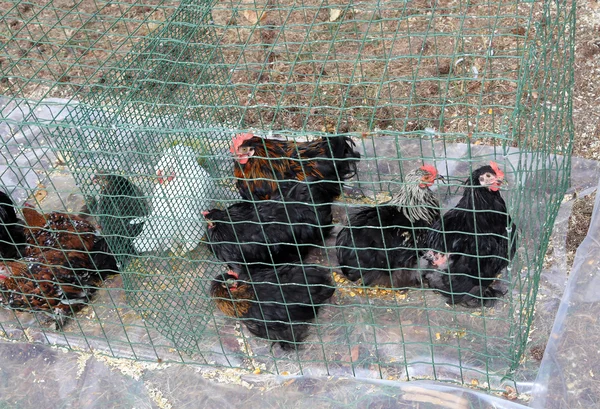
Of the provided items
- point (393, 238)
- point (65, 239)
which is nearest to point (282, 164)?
point (393, 238)

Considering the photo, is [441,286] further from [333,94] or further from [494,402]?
[333,94]

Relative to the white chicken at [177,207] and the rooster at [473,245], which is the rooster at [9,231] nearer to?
the white chicken at [177,207]

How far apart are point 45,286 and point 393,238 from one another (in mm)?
2001

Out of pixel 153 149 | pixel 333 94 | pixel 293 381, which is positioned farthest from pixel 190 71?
pixel 293 381

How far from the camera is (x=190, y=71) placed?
437 centimetres

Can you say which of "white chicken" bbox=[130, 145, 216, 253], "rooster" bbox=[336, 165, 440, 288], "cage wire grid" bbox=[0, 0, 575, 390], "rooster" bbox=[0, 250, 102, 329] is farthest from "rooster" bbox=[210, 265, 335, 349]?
"rooster" bbox=[0, 250, 102, 329]

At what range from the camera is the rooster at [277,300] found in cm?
327

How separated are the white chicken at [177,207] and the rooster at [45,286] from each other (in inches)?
16.2

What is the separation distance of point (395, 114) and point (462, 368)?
2.24m

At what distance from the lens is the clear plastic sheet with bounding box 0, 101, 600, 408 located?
3.10 m

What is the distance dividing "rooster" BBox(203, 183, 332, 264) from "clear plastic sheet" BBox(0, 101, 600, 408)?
0.40 m

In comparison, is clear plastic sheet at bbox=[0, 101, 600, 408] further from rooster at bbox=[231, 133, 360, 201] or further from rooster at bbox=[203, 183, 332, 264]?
rooster at bbox=[231, 133, 360, 201]

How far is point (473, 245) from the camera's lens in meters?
3.23

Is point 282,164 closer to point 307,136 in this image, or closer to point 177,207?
point 177,207
